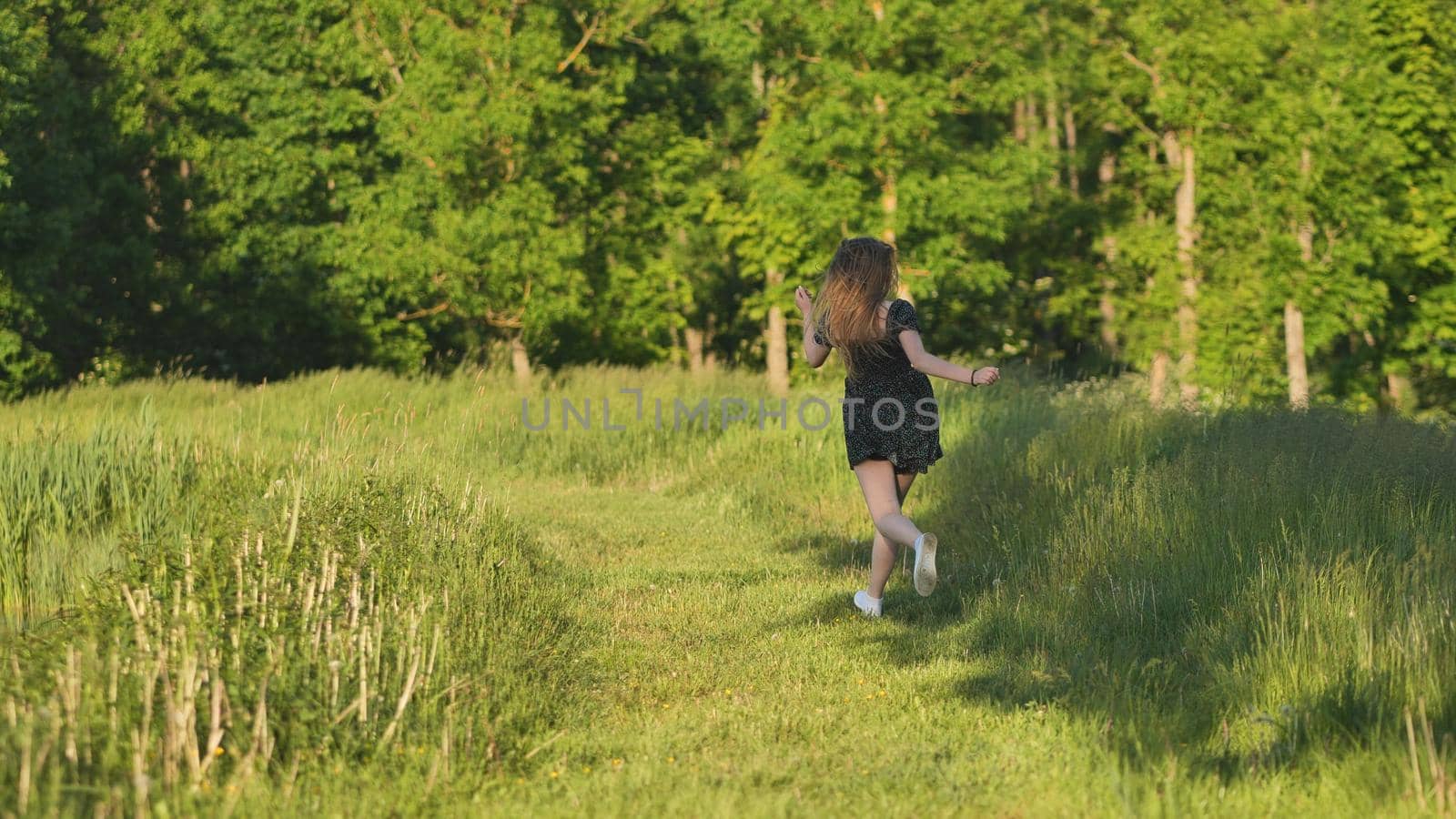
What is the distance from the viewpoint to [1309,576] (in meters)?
6.26

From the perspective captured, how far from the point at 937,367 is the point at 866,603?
1.48 m

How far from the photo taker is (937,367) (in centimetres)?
677

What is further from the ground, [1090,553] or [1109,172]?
[1109,172]

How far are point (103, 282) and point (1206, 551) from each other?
25.3 m

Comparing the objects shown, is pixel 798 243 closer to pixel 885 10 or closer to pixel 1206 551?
pixel 885 10

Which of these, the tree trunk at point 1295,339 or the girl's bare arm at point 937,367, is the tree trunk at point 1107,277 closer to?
the tree trunk at point 1295,339

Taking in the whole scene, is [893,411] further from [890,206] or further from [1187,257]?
[1187,257]

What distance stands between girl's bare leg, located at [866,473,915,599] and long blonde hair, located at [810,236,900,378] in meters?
0.62


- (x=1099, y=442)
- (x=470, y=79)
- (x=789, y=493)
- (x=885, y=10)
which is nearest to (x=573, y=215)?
(x=470, y=79)

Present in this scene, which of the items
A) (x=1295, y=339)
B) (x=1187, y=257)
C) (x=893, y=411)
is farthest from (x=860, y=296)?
(x=1187, y=257)

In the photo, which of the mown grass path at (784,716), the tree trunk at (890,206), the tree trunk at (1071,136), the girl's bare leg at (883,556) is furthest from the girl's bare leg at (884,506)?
the tree trunk at (1071,136)

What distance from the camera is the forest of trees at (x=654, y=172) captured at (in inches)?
1027

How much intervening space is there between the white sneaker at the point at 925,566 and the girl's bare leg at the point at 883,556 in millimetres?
643

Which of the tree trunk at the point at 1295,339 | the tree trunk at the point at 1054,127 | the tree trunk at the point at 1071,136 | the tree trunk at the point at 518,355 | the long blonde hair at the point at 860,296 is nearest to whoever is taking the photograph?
the long blonde hair at the point at 860,296
